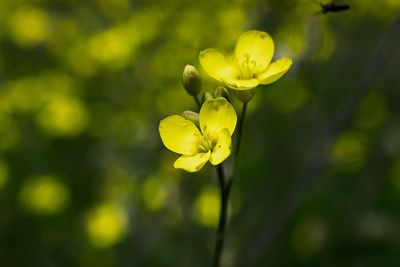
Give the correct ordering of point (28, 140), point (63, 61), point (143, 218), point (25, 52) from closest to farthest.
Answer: point (143, 218)
point (28, 140)
point (63, 61)
point (25, 52)

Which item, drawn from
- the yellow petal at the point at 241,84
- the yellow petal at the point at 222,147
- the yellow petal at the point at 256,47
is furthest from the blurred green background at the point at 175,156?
the yellow petal at the point at 222,147

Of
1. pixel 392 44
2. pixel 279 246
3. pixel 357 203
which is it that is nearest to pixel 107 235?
pixel 279 246

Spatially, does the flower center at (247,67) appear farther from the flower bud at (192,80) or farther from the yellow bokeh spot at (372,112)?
the yellow bokeh spot at (372,112)

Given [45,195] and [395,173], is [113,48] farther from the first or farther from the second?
[395,173]

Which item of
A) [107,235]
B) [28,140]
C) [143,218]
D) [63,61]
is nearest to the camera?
[143,218]

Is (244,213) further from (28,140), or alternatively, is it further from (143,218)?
(28,140)

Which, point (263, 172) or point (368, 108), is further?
point (368, 108)
